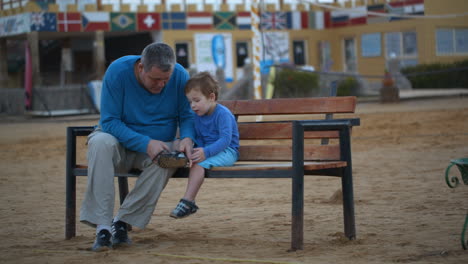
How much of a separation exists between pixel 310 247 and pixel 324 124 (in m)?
0.73

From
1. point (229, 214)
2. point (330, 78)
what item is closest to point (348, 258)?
point (229, 214)

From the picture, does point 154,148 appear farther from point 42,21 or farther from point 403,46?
point 403,46

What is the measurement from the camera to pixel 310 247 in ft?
15.3

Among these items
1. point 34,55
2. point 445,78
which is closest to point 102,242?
point 445,78

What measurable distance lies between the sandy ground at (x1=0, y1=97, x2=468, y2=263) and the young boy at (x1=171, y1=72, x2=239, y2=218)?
36 centimetres

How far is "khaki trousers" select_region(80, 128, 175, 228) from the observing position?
4.71 metres

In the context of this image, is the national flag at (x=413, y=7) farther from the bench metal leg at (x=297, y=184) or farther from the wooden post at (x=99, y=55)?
the bench metal leg at (x=297, y=184)

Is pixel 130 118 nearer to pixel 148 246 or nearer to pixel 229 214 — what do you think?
pixel 148 246

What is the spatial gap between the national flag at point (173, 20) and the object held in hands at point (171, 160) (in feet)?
86.7

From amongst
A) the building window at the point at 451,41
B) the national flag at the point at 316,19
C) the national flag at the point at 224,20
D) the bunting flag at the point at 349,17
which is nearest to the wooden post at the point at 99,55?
the national flag at the point at 224,20

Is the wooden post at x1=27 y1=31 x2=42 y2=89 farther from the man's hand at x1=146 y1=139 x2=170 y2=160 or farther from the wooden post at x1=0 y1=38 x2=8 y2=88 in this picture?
the man's hand at x1=146 y1=139 x2=170 y2=160

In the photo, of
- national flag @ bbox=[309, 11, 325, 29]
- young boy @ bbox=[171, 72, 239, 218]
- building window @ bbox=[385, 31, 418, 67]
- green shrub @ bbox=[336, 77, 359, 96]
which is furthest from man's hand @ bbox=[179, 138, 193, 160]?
national flag @ bbox=[309, 11, 325, 29]

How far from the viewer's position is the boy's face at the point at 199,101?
4.96 m

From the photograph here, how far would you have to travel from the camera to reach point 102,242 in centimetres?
465
